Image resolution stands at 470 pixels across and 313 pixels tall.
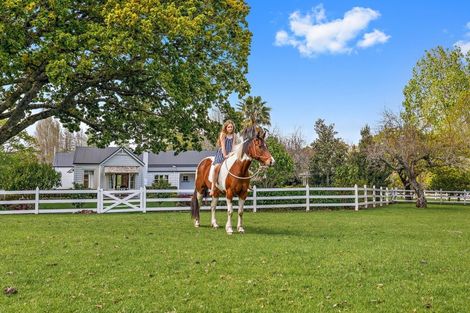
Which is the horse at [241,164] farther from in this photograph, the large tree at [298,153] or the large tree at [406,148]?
the large tree at [298,153]

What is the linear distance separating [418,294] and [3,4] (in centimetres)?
1346

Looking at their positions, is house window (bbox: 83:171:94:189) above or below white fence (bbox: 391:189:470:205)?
above

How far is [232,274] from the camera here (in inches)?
227

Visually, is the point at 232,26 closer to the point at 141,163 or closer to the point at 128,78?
the point at 128,78

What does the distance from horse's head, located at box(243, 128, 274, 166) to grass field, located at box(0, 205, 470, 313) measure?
1882 mm

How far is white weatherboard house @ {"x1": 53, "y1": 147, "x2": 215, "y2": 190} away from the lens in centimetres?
4181

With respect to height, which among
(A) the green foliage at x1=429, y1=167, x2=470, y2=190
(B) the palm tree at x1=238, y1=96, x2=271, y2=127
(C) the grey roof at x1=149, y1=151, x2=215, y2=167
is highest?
(B) the palm tree at x1=238, y1=96, x2=271, y2=127

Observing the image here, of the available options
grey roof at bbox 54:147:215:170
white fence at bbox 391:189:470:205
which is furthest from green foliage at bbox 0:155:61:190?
white fence at bbox 391:189:470:205

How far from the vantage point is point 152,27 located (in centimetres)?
1352

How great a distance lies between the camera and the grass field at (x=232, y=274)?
175 inches

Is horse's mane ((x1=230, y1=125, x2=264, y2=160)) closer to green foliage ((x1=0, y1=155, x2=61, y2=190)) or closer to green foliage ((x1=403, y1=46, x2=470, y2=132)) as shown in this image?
green foliage ((x1=0, y1=155, x2=61, y2=190))

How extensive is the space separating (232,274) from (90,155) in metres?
40.2

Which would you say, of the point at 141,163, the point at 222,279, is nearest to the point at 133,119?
the point at 222,279

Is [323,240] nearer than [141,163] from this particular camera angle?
Yes
